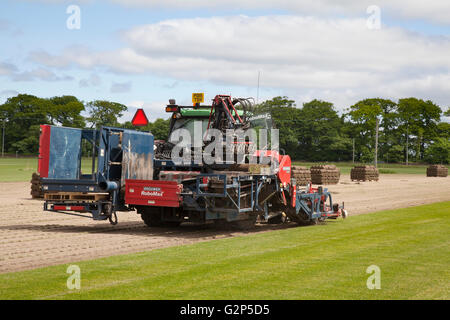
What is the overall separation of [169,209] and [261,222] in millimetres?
3386

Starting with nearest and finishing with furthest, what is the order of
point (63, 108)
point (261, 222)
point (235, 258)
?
point (235, 258)
point (261, 222)
point (63, 108)

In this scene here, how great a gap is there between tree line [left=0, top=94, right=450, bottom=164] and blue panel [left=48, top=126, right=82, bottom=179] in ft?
207

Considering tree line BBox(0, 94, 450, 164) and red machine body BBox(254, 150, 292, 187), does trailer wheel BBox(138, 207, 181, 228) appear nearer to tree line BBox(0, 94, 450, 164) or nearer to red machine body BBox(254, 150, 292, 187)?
red machine body BBox(254, 150, 292, 187)

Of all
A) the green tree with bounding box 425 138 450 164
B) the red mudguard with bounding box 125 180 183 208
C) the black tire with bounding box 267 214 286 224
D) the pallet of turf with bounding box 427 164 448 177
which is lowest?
the black tire with bounding box 267 214 286 224

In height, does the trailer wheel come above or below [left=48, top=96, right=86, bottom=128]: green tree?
below

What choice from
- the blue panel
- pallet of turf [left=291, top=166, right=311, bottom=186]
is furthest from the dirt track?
pallet of turf [left=291, top=166, right=311, bottom=186]

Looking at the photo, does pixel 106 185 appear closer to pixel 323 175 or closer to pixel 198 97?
pixel 198 97

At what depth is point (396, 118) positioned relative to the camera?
370 ft

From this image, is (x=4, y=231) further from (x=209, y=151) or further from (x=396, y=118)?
(x=396, y=118)

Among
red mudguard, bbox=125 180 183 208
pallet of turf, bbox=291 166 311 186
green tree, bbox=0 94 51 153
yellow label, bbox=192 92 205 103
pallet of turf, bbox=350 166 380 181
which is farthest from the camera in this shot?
green tree, bbox=0 94 51 153

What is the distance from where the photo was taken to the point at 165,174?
1464 centimetres

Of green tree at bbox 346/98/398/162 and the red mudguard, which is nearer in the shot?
the red mudguard

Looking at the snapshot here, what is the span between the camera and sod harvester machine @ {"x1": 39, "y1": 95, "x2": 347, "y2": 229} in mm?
13844
